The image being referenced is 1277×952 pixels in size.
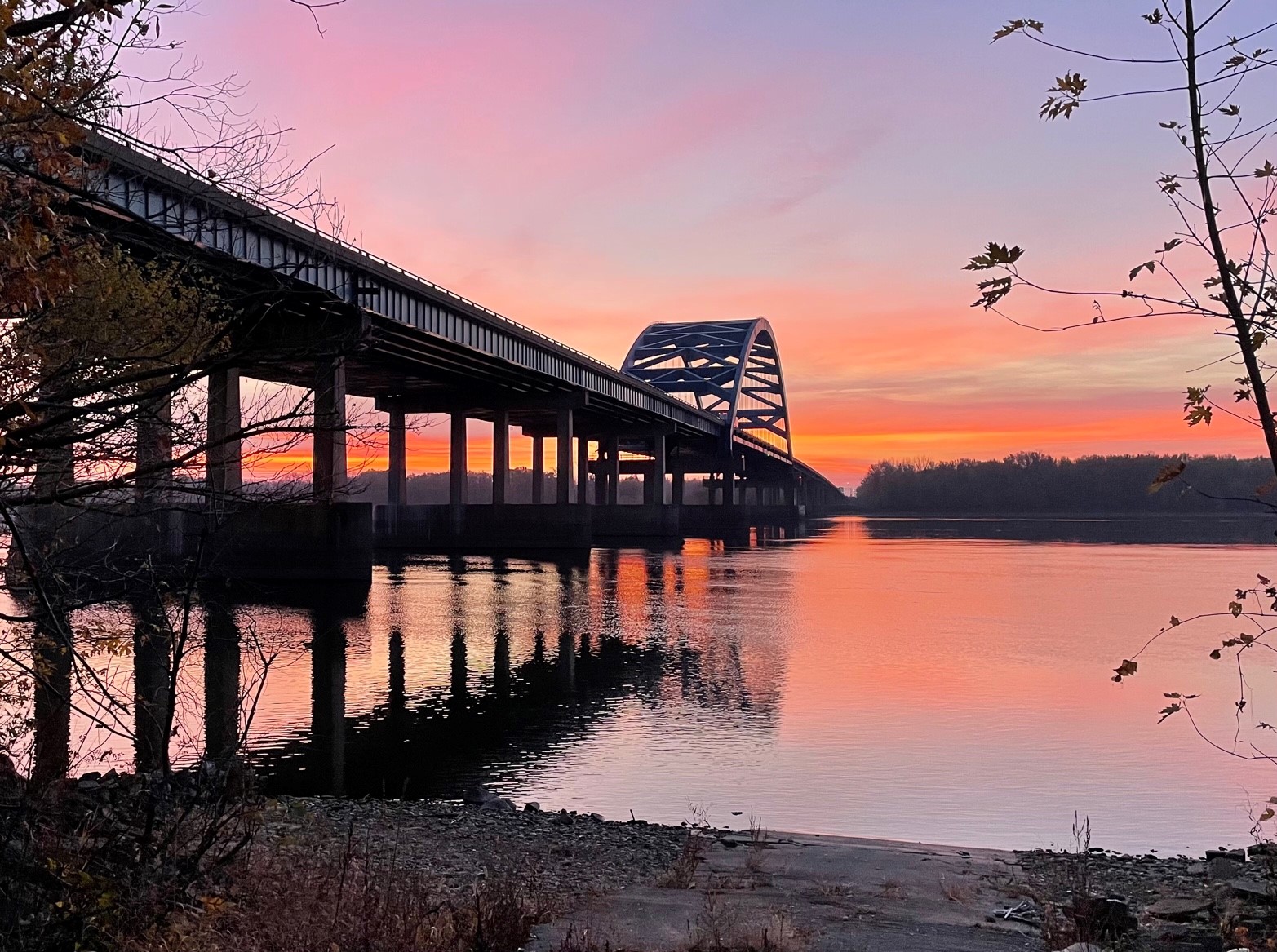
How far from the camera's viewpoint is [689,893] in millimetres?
9500

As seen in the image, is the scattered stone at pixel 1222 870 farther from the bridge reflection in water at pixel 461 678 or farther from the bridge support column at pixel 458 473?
the bridge support column at pixel 458 473

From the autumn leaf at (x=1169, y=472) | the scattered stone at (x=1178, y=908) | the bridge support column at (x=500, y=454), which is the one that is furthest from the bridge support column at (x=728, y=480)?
the autumn leaf at (x=1169, y=472)

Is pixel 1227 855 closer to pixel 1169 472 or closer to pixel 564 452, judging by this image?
pixel 1169 472

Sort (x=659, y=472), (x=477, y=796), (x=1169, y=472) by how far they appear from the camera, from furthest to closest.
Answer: (x=659, y=472) < (x=477, y=796) < (x=1169, y=472)

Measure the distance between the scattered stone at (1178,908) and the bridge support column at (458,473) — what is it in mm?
77840

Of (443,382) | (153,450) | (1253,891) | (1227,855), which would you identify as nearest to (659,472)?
(443,382)

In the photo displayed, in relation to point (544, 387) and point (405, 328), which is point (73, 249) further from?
point (544, 387)

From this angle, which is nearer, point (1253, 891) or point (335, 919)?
point (335, 919)

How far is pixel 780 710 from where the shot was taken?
71.7 ft

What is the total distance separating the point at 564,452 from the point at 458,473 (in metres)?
8.78

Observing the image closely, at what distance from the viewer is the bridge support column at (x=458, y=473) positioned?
8581 cm

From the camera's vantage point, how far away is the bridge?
742 centimetres

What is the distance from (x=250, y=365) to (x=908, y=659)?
25554 millimetres

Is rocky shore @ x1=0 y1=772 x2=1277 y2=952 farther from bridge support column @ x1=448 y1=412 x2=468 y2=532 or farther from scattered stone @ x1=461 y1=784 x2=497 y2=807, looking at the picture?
bridge support column @ x1=448 y1=412 x2=468 y2=532
